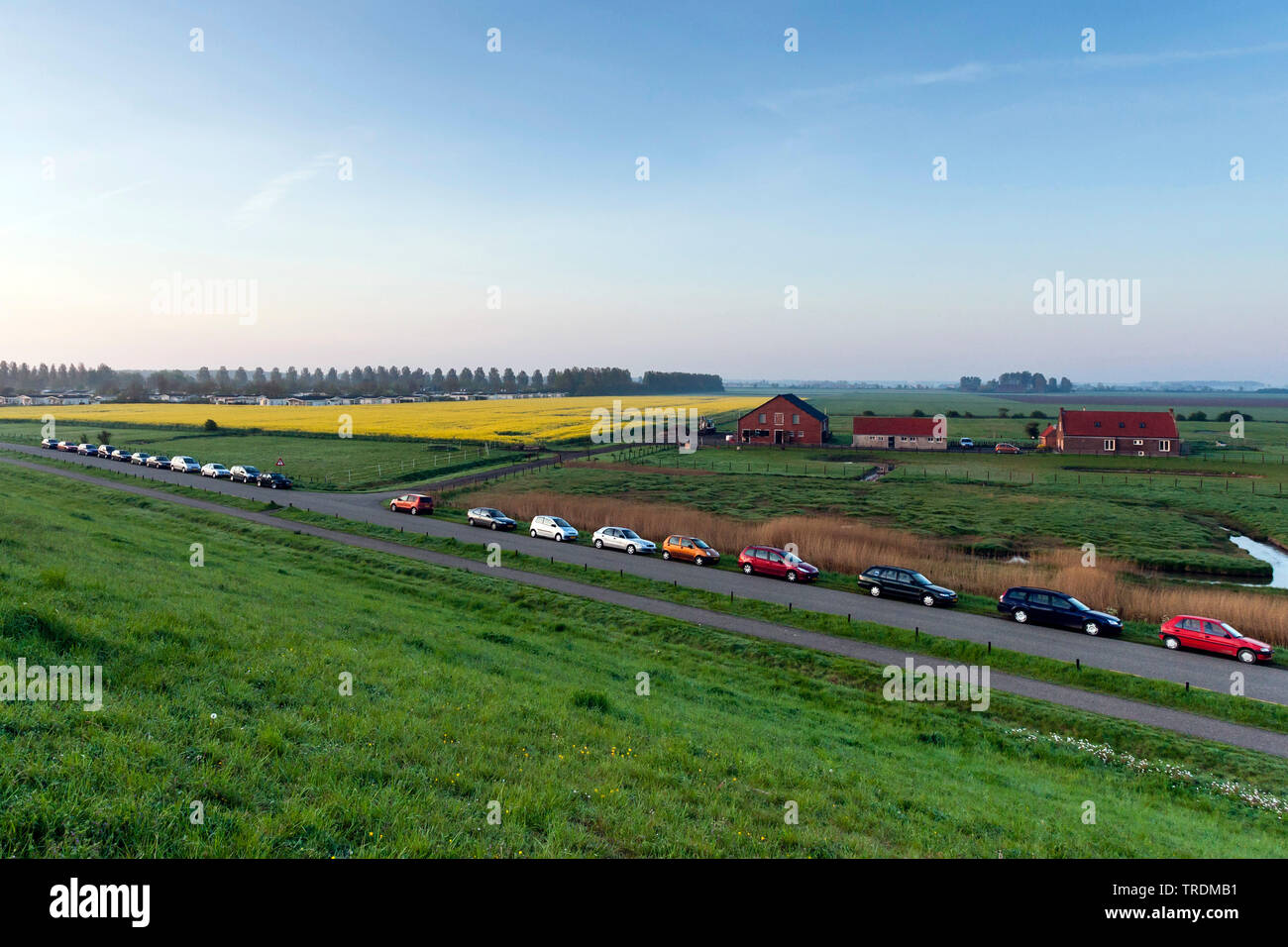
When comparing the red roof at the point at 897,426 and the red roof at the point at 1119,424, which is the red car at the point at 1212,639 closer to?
the red roof at the point at 897,426

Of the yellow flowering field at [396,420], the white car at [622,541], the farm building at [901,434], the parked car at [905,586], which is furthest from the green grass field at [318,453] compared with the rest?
the farm building at [901,434]

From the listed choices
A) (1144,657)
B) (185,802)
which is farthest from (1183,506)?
(185,802)

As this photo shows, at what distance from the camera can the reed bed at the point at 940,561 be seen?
82.1ft

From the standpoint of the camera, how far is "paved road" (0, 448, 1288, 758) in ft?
53.1

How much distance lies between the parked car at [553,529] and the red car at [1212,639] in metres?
26.5

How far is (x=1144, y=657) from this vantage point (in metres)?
21.0

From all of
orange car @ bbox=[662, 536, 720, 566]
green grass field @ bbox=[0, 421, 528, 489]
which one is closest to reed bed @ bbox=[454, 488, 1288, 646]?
orange car @ bbox=[662, 536, 720, 566]

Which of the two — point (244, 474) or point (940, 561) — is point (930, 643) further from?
point (244, 474)

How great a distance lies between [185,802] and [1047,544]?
143 ft

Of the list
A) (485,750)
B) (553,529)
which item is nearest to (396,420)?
(553,529)

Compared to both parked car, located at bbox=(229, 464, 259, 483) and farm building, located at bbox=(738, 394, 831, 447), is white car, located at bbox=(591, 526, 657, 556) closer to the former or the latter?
parked car, located at bbox=(229, 464, 259, 483)

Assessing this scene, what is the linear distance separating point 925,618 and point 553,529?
2040cm

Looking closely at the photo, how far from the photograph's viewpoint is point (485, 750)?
8836 mm
